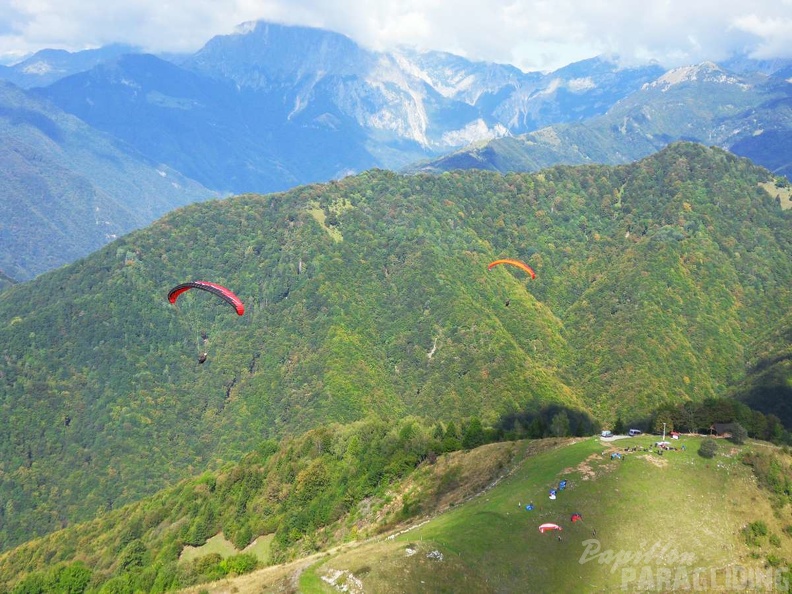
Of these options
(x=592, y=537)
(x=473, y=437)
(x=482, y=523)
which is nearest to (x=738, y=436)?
(x=592, y=537)

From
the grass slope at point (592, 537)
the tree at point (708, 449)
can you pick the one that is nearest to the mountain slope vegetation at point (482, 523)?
the grass slope at point (592, 537)

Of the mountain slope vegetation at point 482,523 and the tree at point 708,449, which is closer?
the mountain slope vegetation at point 482,523

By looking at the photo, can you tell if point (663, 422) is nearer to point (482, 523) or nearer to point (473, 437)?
point (473, 437)

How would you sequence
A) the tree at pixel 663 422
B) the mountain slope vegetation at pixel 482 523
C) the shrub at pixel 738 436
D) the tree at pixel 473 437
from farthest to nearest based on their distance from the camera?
the tree at pixel 473 437 → the tree at pixel 663 422 → the shrub at pixel 738 436 → the mountain slope vegetation at pixel 482 523

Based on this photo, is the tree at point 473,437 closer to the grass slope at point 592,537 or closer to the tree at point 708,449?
the grass slope at point 592,537

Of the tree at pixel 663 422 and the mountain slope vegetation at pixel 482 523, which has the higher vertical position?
the tree at pixel 663 422

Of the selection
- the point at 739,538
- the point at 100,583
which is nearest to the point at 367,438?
the point at 100,583

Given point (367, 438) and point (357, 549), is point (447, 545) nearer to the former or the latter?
point (357, 549)

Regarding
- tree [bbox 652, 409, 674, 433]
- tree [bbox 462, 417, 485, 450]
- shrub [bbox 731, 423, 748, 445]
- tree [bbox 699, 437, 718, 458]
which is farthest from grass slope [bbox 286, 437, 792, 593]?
tree [bbox 462, 417, 485, 450]

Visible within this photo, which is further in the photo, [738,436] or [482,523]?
[738,436]

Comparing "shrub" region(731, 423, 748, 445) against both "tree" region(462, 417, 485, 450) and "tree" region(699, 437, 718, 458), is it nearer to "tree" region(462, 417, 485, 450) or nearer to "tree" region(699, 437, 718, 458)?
"tree" region(699, 437, 718, 458)

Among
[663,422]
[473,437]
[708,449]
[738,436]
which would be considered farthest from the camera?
[473,437]
